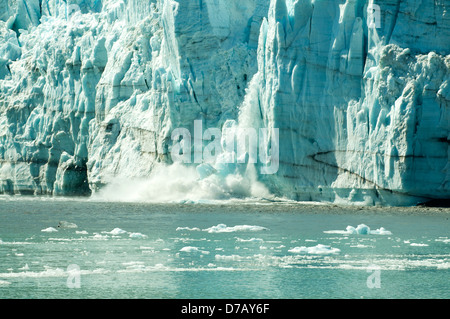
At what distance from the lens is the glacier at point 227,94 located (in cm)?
3103

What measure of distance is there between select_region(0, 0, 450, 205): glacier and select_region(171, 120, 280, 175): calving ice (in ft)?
0.98

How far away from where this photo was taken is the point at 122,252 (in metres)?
18.6

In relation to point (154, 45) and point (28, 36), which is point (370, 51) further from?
point (28, 36)

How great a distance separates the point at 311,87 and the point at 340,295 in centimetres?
2031

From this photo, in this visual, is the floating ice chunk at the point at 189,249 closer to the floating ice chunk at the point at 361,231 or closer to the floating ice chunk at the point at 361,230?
the floating ice chunk at the point at 361,231

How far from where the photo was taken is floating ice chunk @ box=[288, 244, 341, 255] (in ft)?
61.2

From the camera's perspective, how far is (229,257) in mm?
17875

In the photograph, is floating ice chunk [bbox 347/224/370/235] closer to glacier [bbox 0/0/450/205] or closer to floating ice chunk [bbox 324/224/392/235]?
floating ice chunk [bbox 324/224/392/235]

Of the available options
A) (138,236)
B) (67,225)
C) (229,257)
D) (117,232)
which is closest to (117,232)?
(117,232)

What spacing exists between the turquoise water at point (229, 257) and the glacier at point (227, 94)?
11.4 ft

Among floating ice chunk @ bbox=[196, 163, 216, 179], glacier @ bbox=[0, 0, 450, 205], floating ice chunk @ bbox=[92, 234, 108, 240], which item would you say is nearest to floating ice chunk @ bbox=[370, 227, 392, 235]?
floating ice chunk @ bbox=[92, 234, 108, 240]

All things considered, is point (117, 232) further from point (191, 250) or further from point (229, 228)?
point (191, 250)

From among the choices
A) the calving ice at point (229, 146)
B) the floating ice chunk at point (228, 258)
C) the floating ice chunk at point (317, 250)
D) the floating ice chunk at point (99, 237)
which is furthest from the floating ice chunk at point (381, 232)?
the calving ice at point (229, 146)
